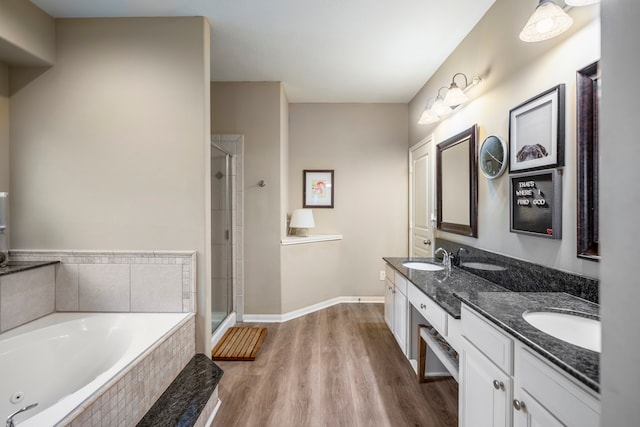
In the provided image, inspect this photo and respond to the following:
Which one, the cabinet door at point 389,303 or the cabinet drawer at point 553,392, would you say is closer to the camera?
the cabinet drawer at point 553,392

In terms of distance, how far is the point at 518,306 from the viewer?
48.8 inches

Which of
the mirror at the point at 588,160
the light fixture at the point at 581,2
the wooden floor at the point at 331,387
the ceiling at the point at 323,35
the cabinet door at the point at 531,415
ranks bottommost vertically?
the wooden floor at the point at 331,387

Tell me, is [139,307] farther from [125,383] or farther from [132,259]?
[125,383]

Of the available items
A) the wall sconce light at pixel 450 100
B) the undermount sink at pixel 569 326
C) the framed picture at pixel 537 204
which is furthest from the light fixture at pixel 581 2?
the undermount sink at pixel 569 326

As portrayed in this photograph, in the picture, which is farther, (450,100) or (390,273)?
(390,273)

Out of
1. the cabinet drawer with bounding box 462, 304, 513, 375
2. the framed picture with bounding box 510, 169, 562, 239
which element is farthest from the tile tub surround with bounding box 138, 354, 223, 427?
the framed picture with bounding box 510, 169, 562, 239

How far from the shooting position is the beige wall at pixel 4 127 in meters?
1.99

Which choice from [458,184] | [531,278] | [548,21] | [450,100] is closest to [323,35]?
[450,100]

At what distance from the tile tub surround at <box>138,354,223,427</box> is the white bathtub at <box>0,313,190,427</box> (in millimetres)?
309

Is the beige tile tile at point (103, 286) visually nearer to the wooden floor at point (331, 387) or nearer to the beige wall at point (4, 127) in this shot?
the beige wall at point (4, 127)

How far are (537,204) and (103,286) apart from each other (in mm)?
2742

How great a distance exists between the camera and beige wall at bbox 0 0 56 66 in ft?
5.78

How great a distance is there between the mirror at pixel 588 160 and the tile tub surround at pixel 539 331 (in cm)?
23

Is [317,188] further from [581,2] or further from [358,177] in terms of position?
[581,2]
